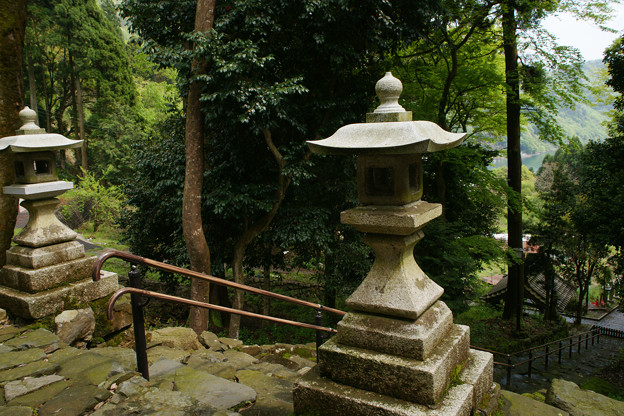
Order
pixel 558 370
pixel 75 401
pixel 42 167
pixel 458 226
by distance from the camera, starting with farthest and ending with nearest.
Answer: pixel 458 226
pixel 558 370
pixel 42 167
pixel 75 401

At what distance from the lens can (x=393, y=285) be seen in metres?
2.70

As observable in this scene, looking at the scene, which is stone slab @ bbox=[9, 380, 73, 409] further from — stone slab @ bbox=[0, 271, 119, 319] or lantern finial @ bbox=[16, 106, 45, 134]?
lantern finial @ bbox=[16, 106, 45, 134]

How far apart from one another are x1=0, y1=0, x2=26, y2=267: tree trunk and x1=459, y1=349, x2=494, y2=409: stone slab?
527 cm

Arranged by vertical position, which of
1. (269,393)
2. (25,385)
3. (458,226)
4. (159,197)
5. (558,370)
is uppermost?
(159,197)

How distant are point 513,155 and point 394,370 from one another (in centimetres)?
1180

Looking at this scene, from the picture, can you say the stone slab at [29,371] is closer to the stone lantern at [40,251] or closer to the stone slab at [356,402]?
the stone lantern at [40,251]

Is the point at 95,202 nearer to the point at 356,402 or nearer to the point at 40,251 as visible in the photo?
the point at 40,251

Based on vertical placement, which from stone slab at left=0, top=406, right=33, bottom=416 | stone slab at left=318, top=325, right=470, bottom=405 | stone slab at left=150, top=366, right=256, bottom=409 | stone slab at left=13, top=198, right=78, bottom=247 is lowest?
stone slab at left=150, top=366, right=256, bottom=409

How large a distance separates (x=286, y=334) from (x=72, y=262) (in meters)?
7.77

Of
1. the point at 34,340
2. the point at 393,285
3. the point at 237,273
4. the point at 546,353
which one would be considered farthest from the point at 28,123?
the point at 546,353

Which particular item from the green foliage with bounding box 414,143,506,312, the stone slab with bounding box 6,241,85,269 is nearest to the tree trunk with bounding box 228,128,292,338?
the stone slab with bounding box 6,241,85,269

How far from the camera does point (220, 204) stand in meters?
7.57

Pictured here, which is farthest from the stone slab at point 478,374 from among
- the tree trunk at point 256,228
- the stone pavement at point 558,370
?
the stone pavement at point 558,370

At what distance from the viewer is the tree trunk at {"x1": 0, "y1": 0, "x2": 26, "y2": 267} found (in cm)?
480
